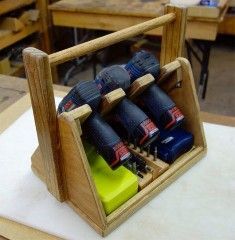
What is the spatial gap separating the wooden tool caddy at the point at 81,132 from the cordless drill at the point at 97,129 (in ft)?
0.08

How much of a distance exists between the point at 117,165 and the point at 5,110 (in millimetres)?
550

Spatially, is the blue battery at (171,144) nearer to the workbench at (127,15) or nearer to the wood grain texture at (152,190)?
the wood grain texture at (152,190)

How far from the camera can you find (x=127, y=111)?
65cm

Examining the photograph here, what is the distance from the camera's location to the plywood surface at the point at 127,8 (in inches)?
69.0

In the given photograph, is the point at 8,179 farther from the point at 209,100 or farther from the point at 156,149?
the point at 209,100

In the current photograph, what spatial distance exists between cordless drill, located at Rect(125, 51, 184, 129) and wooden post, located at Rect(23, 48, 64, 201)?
21 centimetres

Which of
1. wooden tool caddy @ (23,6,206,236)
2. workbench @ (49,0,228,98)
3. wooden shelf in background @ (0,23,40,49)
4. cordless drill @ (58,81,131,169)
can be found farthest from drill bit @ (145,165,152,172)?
wooden shelf in background @ (0,23,40,49)

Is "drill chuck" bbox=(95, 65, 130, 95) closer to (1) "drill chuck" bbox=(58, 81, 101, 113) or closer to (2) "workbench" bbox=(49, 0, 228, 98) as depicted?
(1) "drill chuck" bbox=(58, 81, 101, 113)

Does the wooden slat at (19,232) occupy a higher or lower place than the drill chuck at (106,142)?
lower

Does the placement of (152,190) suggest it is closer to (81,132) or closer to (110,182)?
(110,182)

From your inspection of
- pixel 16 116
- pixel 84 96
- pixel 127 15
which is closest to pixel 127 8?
pixel 127 15

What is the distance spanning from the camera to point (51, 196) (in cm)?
69

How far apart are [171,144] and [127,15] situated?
1391mm

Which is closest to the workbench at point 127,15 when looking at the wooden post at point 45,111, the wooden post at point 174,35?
the wooden post at point 174,35
